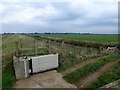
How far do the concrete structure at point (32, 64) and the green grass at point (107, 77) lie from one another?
2.99 m

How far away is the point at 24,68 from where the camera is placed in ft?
32.2

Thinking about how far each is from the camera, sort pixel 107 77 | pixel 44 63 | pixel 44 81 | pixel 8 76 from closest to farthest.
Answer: pixel 44 81, pixel 107 77, pixel 8 76, pixel 44 63

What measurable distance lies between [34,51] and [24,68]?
8.39ft

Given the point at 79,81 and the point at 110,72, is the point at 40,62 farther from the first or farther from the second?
the point at 110,72

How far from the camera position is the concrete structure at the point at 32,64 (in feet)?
32.1

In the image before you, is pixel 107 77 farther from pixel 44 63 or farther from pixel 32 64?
pixel 32 64

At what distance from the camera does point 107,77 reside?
379 inches

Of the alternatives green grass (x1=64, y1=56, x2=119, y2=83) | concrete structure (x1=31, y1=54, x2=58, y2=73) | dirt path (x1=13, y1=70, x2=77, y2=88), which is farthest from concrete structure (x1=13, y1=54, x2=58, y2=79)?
green grass (x1=64, y1=56, x2=119, y2=83)

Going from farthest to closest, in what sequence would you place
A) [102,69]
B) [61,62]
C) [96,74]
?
[61,62] < [102,69] < [96,74]

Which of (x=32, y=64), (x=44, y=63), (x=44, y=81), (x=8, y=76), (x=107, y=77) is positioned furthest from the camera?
(x=44, y=63)

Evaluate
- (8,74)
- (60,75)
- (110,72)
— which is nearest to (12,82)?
(8,74)

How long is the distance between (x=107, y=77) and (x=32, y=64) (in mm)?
4158

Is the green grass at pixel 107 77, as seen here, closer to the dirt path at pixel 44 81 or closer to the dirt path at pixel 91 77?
the dirt path at pixel 91 77

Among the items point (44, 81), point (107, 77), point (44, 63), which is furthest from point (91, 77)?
point (44, 63)
